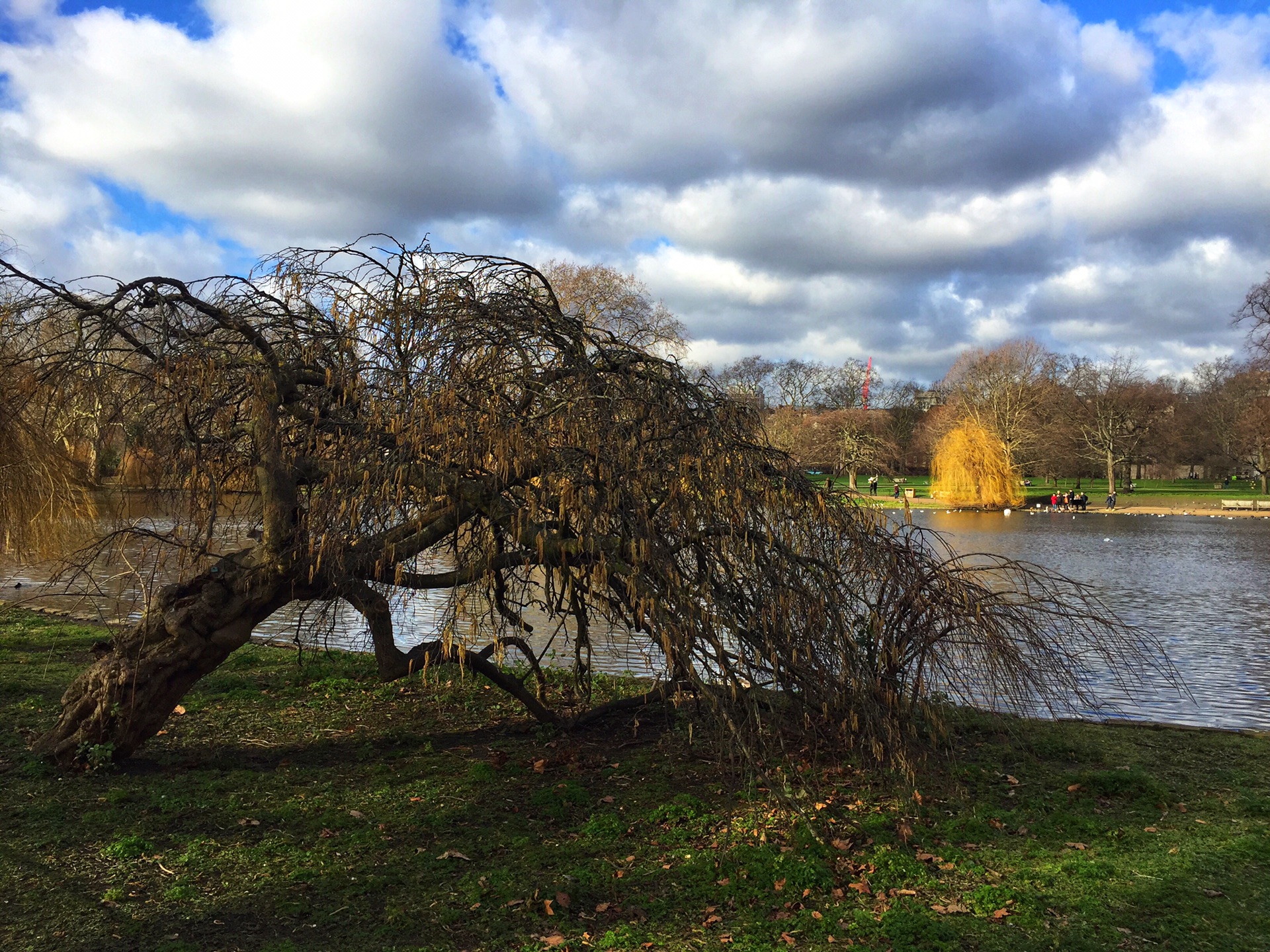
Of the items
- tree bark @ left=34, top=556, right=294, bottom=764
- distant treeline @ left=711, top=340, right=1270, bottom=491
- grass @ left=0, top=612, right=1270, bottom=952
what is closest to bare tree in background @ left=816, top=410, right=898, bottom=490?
distant treeline @ left=711, top=340, right=1270, bottom=491

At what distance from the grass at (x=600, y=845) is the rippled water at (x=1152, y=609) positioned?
953mm

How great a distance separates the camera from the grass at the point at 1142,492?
52062mm

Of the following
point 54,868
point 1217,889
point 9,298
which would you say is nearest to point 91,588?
point 9,298

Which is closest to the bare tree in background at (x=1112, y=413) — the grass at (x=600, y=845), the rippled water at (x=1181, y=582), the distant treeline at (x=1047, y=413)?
the distant treeline at (x=1047, y=413)

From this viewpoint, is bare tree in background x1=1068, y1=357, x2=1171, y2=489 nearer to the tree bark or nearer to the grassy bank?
the grassy bank

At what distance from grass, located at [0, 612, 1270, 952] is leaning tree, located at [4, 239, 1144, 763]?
577 millimetres

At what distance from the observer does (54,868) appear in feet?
14.8

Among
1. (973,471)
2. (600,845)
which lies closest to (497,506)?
(600,845)

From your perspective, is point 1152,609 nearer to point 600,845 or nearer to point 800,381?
point 600,845

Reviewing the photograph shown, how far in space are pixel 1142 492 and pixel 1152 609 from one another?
5380 cm

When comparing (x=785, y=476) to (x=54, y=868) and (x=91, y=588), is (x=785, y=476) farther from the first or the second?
(x=91, y=588)

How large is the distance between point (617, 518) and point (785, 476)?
1.12m

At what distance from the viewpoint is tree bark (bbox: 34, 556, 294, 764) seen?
227 inches

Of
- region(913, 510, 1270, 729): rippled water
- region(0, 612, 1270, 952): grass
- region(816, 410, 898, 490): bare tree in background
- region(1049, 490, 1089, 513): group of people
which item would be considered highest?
region(816, 410, 898, 490): bare tree in background
